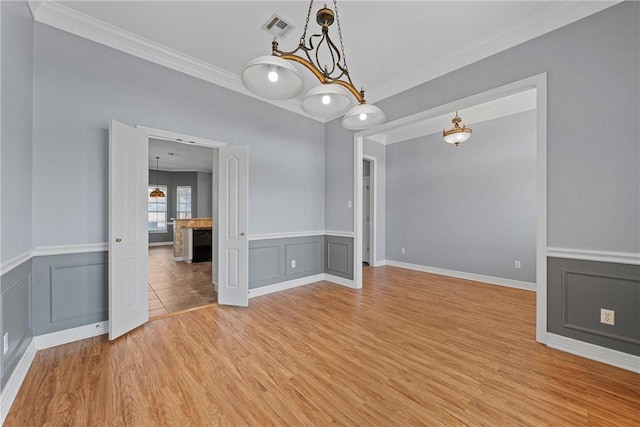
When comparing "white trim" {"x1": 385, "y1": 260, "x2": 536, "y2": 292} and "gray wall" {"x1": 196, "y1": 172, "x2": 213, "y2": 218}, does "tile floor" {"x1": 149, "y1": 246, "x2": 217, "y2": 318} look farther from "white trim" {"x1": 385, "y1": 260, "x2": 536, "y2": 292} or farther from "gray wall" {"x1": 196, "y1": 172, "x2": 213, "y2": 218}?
"white trim" {"x1": 385, "y1": 260, "x2": 536, "y2": 292}

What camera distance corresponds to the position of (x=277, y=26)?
2553 mm

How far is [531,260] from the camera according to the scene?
4.11 meters

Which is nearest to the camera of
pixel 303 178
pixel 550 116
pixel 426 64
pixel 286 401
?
pixel 286 401

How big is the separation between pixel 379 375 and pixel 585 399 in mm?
1298

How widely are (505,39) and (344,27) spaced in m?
1.62

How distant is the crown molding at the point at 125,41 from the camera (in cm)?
233

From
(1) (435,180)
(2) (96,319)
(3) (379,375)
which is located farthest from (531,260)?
(2) (96,319)

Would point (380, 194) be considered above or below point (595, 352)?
above

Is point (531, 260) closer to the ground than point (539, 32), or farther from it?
closer to the ground

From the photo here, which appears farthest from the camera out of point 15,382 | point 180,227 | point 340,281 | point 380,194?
point 180,227

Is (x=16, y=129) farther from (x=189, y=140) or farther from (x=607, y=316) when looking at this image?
(x=607, y=316)

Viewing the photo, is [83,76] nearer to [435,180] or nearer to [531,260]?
[435,180]

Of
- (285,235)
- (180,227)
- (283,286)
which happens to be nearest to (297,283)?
(283,286)

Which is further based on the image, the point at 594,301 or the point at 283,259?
the point at 283,259
